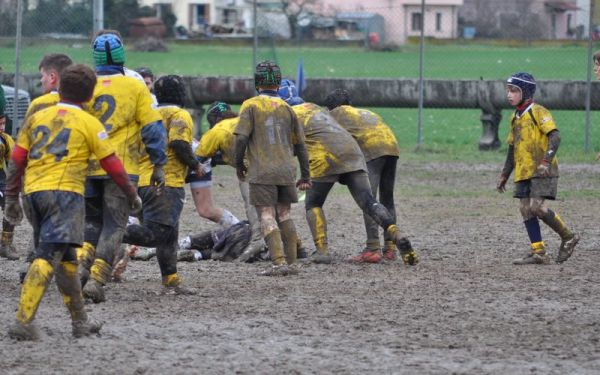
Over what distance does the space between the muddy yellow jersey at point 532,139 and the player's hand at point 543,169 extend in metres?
0.08

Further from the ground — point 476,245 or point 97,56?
point 97,56

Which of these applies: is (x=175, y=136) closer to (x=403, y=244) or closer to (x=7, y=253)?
(x=403, y=244)

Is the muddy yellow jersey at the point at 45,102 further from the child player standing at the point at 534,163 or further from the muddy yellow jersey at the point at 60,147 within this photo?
the child player standing at the point at 534,163

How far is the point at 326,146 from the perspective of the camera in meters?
11.0

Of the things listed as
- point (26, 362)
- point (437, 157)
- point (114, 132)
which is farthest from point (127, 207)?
point (437, 157)

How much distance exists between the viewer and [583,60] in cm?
2709

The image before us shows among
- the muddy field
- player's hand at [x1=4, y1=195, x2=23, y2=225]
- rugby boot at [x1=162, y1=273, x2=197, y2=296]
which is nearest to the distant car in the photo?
the muddy field

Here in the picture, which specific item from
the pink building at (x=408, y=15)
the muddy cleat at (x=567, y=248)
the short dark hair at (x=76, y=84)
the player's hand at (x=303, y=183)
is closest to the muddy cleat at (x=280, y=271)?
the player's hand at (x=303, y=183)

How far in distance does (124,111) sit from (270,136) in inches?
70.5

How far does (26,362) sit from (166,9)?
40.6m

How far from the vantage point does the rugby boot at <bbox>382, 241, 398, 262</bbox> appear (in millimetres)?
11305

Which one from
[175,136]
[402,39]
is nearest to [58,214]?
[175,136]

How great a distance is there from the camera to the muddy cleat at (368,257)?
1110 cm

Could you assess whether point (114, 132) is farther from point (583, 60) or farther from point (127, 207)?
point (583, 60)
